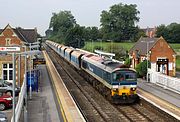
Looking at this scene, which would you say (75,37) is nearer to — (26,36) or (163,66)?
(26,36)

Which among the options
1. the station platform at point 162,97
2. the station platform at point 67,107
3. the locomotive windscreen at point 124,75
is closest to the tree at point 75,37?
the station platform at point 162,97

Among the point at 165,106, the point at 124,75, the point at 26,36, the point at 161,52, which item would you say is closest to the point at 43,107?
the point at 124,75

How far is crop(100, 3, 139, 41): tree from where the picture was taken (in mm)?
119562

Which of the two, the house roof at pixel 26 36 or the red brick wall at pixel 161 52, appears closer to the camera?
the house roof at pixel 26 36

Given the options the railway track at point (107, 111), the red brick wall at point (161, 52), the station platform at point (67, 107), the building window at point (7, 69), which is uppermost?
the red brick wall at point (161, 52)

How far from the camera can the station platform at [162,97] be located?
23.0 metres

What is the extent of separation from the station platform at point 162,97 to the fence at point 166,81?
50 centimetres

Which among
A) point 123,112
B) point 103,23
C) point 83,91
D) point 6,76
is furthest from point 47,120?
point 103,23

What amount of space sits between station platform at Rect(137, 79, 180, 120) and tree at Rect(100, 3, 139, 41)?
276 feet

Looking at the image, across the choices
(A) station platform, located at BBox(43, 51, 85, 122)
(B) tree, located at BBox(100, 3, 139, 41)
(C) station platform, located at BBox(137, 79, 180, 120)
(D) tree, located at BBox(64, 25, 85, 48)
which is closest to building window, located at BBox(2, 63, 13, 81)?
(A) station platform, located at BBox(43, 51, 85, 122)

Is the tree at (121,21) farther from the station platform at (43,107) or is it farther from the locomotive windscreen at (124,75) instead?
the locomotive windscreen at (124,75)

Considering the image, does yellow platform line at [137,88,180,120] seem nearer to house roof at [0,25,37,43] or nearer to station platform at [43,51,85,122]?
station platform at [43,51,85,122]

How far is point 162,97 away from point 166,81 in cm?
565

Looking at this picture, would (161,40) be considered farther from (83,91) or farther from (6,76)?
(6,76)
